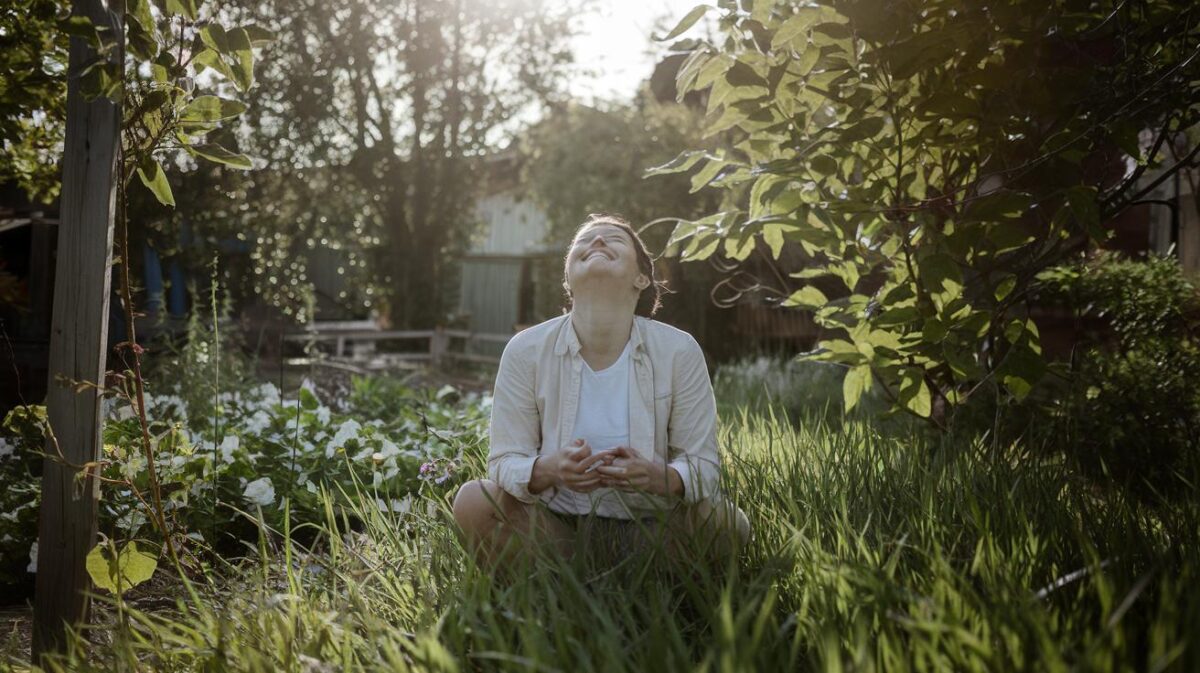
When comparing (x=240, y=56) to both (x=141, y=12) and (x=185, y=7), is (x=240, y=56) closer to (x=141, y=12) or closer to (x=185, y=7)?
(x=185, y=7)

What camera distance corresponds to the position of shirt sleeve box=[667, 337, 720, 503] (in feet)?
8.58

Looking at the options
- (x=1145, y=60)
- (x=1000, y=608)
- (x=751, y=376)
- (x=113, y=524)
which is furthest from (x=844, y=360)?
(x=751, y=376)

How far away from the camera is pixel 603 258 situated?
102 inches

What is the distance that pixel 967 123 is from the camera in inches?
132

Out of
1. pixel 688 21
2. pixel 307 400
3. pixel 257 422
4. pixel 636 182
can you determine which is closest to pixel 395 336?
pixel 636 182

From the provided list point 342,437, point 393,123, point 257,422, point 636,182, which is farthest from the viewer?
point 393,123

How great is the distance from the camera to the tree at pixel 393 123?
55.3 ft

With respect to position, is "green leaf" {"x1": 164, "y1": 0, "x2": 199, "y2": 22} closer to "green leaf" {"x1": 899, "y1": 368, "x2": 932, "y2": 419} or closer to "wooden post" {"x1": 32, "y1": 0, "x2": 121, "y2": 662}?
"wooden post" {"x1": 32, "y1": 0, "x2": 121, "y2": 662}

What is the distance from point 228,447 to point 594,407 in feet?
6.18

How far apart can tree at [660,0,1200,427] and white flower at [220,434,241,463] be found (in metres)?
2.08

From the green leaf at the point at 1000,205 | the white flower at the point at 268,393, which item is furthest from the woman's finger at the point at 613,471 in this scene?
the white flower at the point at 268,393

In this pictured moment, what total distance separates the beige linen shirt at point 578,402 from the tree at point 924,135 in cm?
62

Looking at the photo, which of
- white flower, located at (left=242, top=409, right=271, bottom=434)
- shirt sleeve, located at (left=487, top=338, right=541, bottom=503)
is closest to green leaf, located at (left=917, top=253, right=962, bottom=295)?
shirt sleeve, located at (left=487, top=338, right=541, bottom=503)

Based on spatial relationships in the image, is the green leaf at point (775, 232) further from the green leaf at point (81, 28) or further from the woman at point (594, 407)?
the green leaf at point (81, 28)
